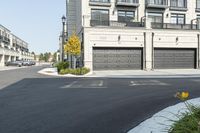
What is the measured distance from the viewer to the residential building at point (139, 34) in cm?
2994

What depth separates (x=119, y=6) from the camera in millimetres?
33469

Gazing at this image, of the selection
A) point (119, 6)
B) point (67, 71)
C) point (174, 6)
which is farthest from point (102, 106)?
point (174, 6)

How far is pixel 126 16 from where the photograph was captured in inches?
1341

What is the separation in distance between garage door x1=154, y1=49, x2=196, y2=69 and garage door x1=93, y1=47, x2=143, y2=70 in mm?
2466

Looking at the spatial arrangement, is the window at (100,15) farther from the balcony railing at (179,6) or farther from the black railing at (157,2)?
the balcony railing at (179,6)

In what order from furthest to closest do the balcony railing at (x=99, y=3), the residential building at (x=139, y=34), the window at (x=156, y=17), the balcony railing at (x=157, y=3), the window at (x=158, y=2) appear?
the window at (x=156, y=17) < the window at (x=158, y=2) < the balcony railing at (x=157, y=3) < the balcony railing at (x=99, y=3) < the residential building at (x=139, y=34)

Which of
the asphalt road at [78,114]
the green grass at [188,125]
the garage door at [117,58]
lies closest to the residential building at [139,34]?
the garage door at [117,58]

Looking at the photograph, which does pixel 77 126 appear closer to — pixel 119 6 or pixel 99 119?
pixel 99 119

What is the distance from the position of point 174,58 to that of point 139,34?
6.00 m

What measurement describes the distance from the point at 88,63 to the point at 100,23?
18.4 ft

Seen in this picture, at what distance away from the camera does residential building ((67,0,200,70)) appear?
1179 inches

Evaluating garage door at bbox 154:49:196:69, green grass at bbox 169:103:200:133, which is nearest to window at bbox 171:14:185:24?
garage door at bbox 154:49:196:69

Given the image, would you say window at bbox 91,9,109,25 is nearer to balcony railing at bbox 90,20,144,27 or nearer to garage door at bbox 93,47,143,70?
balcony railing at bbox 90,20,144,27

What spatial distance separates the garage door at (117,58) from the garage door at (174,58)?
8.09 ft
